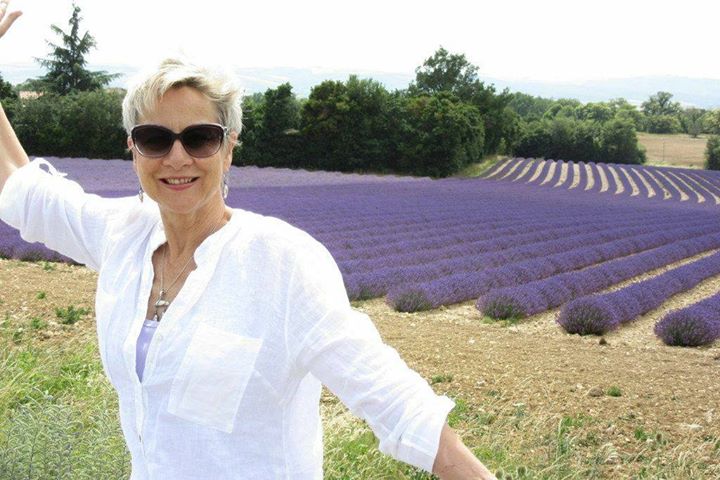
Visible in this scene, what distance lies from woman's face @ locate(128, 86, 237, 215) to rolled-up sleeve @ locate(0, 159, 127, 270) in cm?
18

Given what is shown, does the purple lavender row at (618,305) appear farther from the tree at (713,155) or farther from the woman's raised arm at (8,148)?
the tree at (713,155)

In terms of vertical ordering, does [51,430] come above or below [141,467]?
below

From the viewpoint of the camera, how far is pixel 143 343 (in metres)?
1.44

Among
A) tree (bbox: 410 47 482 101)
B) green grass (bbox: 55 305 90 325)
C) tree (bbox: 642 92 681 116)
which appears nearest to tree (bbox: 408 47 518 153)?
tree (bbox: 410 47 482 101)

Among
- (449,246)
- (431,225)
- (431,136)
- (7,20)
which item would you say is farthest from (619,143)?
(7,20)

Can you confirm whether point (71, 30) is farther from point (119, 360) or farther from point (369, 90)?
point (119, 360)

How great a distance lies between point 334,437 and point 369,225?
40.7 feet

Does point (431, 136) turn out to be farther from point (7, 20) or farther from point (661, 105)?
point (661, 105)

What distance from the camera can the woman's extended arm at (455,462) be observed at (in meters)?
1.18

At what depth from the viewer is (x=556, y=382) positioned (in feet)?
17.5

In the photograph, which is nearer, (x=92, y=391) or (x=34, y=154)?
(x=92, y=391)

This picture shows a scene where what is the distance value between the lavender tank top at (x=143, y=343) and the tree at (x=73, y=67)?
44876 millimetres

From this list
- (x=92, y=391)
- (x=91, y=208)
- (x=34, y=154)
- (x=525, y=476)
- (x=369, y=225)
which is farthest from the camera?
(x=34, y=154)

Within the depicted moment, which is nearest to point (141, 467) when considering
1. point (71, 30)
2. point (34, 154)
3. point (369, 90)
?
point (34, 154)
